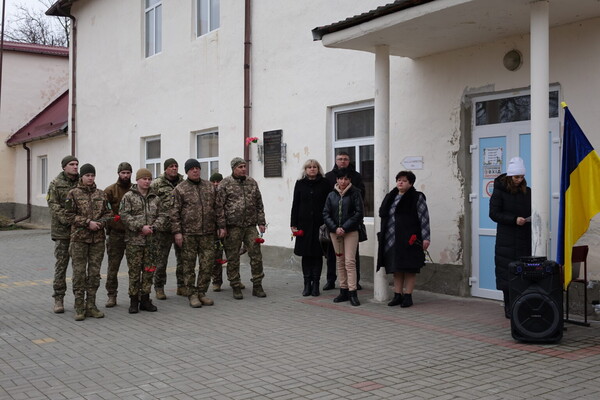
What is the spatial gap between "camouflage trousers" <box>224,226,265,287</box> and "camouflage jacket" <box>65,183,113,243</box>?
69.7 inches

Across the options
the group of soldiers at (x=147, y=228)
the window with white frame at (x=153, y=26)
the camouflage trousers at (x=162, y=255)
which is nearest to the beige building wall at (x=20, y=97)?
the window with white frame at (x=153, y=26)

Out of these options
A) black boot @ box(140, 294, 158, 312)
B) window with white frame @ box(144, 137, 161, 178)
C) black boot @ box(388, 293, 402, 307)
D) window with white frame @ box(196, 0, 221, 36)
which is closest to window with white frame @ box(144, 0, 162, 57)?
window with white frame @ box(196, 0, 221, 36)

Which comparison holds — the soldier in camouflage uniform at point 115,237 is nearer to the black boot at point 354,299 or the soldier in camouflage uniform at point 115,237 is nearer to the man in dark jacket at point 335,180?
the man in dark jacket at point 335,180

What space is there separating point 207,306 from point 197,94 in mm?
6789

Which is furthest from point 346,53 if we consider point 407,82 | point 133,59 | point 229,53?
point 133,59

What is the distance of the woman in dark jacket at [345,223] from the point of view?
8.33 metres

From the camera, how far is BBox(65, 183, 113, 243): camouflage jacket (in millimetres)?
7562

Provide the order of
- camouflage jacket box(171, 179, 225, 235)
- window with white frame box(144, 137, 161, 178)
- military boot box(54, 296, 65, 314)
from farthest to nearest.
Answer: window with white frame box(144, 137, 161, 178) < camouflage jacket box(171, 179, 225, 235) < military boot box(54, 296, 65, 314)

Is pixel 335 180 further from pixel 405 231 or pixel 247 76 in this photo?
pixel 247 76

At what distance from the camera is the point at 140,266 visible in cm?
812

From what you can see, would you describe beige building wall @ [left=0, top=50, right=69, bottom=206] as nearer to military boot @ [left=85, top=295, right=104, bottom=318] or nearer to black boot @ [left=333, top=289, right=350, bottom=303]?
military boot @ [left=85, top=295, right=104, bottom=318]

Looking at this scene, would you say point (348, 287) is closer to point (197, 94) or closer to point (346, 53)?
point (346, 53)

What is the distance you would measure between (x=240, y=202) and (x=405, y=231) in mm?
2298

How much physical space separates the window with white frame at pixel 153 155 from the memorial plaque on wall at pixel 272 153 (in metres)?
4.82
